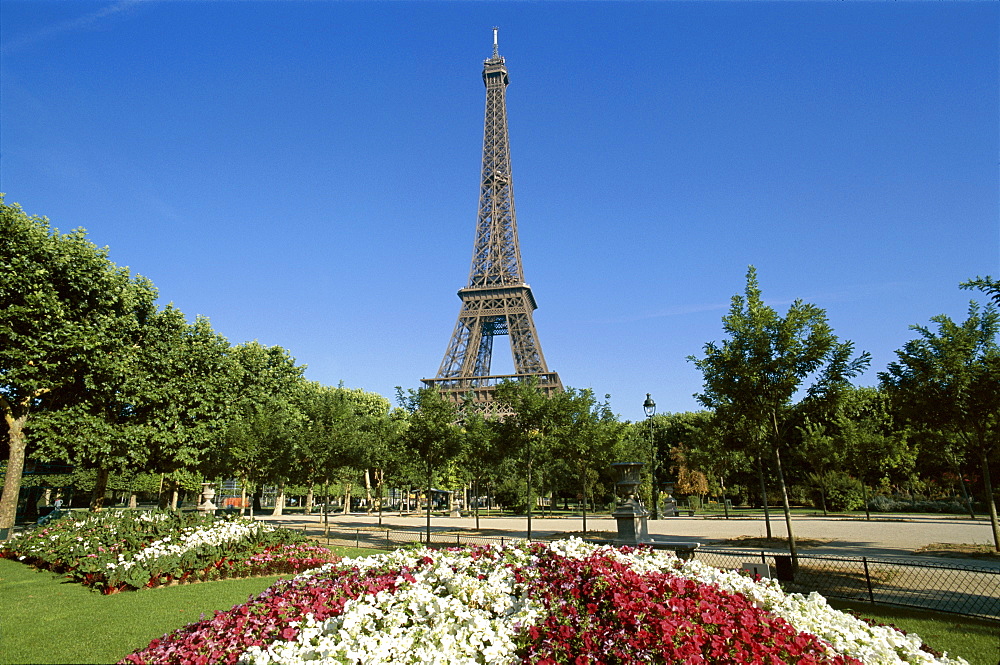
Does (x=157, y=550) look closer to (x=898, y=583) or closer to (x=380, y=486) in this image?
(x=898, y=583)

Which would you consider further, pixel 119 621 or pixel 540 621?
pixel 119 621

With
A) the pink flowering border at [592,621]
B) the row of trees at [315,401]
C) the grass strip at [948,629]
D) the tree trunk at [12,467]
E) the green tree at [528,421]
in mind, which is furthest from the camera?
the green tree at [528,421]

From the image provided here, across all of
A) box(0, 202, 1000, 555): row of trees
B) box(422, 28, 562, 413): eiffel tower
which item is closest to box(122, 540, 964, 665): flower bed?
box(0, 202, 1000, 555): row of trees

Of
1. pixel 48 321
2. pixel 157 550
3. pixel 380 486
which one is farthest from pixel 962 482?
pixel 48 321

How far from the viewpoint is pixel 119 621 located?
8.15 m

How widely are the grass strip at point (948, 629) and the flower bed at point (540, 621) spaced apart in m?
2.89

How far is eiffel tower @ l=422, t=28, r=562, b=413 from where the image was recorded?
6044cm

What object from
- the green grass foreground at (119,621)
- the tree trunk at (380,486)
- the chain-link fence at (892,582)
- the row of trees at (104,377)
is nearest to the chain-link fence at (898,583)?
the chain-link fence at (892,582)

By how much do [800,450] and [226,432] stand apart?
997 inches

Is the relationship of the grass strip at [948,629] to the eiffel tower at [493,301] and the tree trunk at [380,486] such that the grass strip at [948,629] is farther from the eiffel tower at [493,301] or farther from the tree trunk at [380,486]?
the eiffel tower at [493,301]

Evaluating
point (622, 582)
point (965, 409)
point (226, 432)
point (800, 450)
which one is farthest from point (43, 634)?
point (800, 450)

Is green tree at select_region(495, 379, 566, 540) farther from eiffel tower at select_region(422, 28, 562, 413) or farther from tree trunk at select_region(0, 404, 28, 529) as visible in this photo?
eiffel tower at select_region(422, 28, 562, 413)

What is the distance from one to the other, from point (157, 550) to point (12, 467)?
1225cm

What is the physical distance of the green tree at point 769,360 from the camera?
45.9ft
